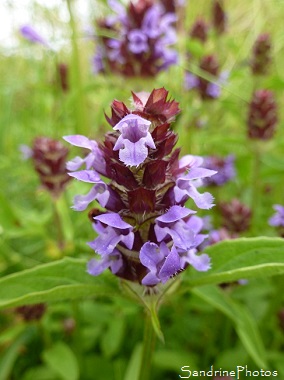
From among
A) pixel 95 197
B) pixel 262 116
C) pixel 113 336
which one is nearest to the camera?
pixel 95 197

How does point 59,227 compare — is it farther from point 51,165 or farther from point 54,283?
point 54,283

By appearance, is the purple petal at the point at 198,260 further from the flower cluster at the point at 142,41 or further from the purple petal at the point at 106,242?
the flower cluster at the point at 142,41

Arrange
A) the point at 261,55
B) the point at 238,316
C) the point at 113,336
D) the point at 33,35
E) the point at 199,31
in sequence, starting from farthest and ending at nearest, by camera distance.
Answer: the point at 199,31
the point at 261,55
the point at 33,35
the point at 113,336
the point at 238,316

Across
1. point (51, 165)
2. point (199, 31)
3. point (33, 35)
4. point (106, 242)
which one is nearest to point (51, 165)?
point (51, 165)

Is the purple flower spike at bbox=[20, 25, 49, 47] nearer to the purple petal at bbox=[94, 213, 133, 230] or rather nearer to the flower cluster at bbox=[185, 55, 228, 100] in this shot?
the flower cluster at bbox=[185, 55, 228, 100]

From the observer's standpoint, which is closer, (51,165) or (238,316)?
(238,316)

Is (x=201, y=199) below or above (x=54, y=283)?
above

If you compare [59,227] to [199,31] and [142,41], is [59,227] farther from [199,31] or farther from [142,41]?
[199,31]

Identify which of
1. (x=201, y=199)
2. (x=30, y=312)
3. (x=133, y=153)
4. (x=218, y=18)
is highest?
(x=218, y=18)
